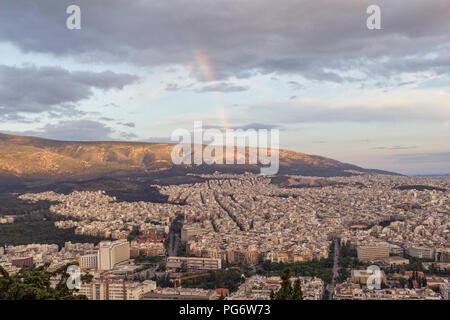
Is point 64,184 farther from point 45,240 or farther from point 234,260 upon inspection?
point 234,260

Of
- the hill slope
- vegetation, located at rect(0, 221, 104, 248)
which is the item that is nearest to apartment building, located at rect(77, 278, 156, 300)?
vegetation, located at rect(0, 221, 104, 248)

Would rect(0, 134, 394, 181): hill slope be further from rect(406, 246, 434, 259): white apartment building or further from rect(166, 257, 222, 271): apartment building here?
rect(406, 246, 434, 259): white apartment building

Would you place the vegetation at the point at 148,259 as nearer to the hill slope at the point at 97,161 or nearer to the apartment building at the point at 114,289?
the apartment building at the point at 114,289

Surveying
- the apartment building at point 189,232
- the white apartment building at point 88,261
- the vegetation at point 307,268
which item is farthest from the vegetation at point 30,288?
the apartment building at point 189,232

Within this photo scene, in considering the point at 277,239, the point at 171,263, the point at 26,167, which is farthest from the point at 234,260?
the point at 26,167

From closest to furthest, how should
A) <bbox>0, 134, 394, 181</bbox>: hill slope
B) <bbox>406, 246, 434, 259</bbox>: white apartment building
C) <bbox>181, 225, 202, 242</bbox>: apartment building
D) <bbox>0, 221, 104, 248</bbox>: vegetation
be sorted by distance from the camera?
<bbox>406, 246, 434, 259</bbox>: white apartment building → <bbox>0, 221, 104, 248</bbox>: vegetation → <bbox>181, 225, 202, 242</bbox>: apartment building → <bbox>0, 134, 394, 181</bbox>: hill slope

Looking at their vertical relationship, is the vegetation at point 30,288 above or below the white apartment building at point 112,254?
above

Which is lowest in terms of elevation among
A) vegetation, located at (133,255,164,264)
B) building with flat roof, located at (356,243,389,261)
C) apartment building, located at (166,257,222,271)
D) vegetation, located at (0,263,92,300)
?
vegetation, located at (133,255,164,264)

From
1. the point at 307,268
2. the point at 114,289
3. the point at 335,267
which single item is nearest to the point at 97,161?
the point at 307,268
